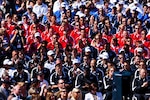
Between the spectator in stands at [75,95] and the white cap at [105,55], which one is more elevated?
the white cap at [105,55]

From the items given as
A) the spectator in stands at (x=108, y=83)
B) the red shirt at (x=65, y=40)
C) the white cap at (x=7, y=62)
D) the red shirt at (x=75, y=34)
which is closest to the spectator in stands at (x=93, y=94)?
the spectator in stands at (x=108, y=83)

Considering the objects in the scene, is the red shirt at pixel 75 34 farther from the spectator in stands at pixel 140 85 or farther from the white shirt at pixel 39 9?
the spectator in stands at pixel 140 85

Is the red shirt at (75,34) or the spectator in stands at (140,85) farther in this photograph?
the red shirt at (75,34)

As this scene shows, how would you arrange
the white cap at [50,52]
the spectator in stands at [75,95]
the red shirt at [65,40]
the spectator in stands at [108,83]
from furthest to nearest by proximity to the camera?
the red shirt at [65,40]
the white cap at [50,52]
the spectator in stands at [108,83]
the spectator in stands at [75,95]

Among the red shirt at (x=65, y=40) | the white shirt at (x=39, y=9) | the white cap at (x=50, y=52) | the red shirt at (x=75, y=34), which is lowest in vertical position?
the white cap at (x=50, y=52)

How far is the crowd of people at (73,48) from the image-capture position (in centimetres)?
1596

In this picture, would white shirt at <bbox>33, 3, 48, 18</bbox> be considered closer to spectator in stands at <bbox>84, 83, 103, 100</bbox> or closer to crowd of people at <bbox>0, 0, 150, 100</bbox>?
crowd of people at <bbox>0, 0, 150, 100</bbox>

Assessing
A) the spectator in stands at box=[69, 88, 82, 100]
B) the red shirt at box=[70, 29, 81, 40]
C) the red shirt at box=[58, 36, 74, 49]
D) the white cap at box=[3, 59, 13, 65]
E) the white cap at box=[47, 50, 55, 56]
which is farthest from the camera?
the red shirt at box=[70, 29, 81, 40]

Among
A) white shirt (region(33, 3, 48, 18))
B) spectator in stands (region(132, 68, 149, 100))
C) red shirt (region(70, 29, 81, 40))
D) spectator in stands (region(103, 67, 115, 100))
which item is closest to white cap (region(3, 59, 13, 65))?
spectator in stands (region(103, 67, 115, 100))

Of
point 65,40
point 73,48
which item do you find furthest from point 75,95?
point 65,40

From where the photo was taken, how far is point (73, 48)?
1888 centimetres

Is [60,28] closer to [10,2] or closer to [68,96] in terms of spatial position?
[10,2]

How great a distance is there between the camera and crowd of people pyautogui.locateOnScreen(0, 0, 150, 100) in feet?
52.4

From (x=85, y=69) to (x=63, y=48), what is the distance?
2306mm
